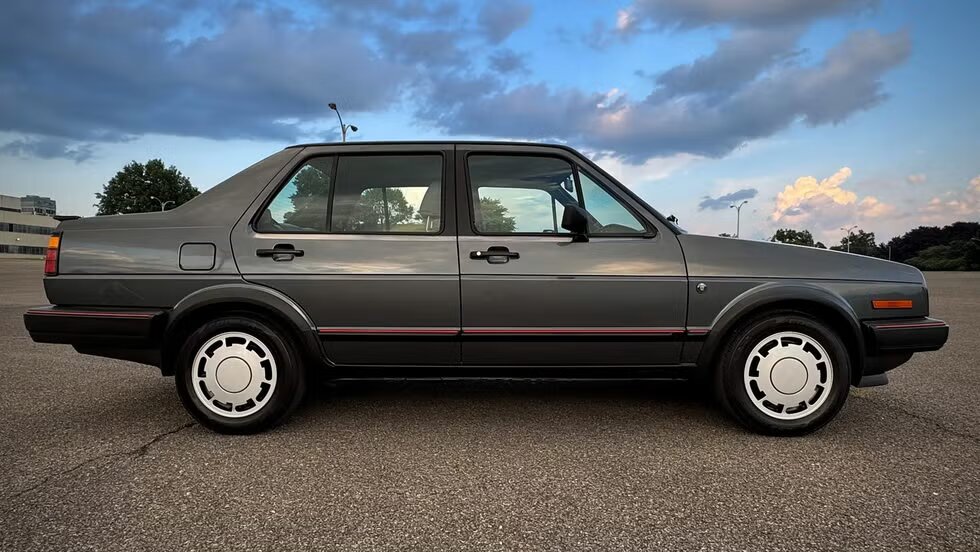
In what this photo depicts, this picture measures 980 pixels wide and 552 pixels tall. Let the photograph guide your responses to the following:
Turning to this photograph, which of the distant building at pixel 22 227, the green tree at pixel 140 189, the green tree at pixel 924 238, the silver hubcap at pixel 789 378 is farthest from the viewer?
the green tree at pixel 924 238

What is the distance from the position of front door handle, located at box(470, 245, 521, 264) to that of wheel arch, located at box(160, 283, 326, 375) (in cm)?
101

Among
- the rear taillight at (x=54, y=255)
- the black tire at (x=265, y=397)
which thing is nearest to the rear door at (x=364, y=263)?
the black tire at (x=265, y=397)

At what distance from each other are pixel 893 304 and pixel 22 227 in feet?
335

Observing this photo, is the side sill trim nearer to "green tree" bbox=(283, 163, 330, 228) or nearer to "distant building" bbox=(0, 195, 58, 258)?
"green tree" bbox=(283, 163, 330, 228)

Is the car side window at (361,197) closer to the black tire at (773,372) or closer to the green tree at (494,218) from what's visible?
the green tree at (494,218)

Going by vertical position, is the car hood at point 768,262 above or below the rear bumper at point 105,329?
above

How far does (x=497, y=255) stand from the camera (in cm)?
325

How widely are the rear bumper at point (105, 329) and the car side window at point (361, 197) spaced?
819mm

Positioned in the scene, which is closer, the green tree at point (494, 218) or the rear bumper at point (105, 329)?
the rear bumper at point (105, 329)

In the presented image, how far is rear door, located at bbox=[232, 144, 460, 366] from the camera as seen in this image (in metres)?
3.24

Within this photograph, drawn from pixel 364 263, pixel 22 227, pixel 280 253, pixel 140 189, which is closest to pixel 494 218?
pixel 364 263

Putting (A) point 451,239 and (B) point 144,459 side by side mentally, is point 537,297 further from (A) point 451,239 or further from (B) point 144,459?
(B) point 144,459

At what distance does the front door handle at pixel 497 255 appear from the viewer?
3.25 m

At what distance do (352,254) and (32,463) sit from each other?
184 cm
